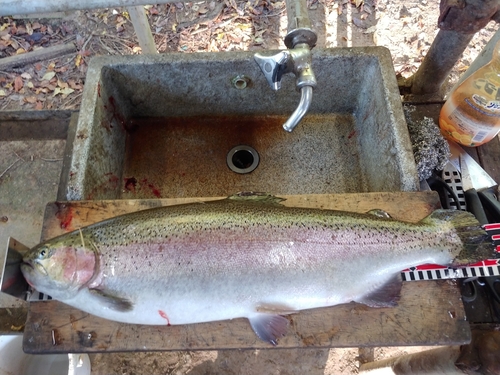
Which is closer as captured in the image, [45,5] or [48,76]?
[45,5]

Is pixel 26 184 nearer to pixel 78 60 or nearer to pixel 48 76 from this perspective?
pixel 48 76

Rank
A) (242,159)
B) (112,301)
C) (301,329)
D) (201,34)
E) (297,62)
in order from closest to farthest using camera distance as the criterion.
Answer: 1. (112,301)
2. (301,329)
3. (297,62)
4. (242,159)
5. (201,34)

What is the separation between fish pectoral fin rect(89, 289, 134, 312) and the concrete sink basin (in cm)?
62

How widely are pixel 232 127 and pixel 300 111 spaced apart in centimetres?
100

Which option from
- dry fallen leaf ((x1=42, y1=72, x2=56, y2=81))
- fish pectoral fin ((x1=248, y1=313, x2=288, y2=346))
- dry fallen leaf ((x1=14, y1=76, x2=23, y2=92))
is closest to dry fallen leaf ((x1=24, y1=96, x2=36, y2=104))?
dry fallen leaf ((x1=14, y1=76, x2=23, y2=92))

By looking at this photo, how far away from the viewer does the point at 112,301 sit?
154cm

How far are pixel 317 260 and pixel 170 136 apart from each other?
1.38 metres

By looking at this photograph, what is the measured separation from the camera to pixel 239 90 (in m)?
2.37

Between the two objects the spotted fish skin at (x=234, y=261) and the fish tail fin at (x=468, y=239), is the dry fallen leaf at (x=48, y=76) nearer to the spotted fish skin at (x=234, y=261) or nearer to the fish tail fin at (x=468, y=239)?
the spotted fish skin at (x=234, y=261)

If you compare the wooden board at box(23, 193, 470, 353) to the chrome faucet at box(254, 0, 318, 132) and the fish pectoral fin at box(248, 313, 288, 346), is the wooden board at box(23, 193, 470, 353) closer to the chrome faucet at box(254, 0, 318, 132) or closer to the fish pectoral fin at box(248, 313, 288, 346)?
the fish pectoral fin at box(248, 313, 288, 346)

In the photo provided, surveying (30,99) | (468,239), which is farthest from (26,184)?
(468,239)

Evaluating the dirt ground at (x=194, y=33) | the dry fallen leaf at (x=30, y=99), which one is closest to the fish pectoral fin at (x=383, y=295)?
the dirt ground at (x=194, y=33)

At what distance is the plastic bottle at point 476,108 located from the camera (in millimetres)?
1946

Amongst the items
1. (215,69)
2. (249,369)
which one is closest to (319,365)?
(249,369)
